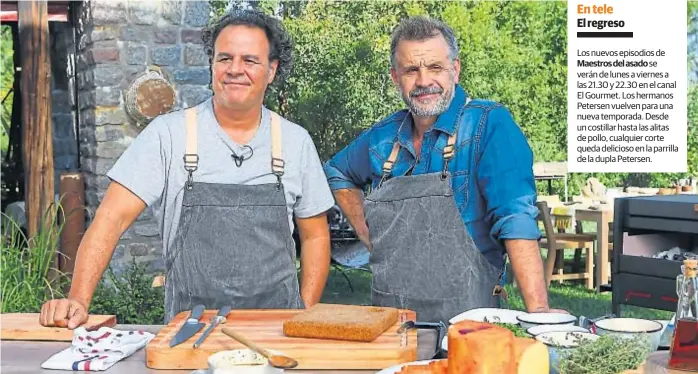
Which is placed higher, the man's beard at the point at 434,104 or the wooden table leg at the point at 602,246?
the man's beard at the point at 434,104

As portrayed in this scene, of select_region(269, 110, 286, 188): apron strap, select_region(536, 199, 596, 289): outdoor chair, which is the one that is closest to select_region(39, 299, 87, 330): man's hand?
select_region(269, 110, 286, 188): apron strap

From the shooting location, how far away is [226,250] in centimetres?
269

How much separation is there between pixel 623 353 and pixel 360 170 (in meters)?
1.55

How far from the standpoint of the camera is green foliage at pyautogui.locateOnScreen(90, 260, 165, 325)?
5680mm

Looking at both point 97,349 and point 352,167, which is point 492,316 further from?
point 352,167

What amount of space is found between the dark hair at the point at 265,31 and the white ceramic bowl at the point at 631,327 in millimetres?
1380

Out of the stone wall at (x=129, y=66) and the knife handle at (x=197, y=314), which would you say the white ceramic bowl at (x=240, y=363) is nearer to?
the knife handle at (x=197, y=314)

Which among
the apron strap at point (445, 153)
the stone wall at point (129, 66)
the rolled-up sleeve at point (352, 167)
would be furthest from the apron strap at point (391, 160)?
the stone wall at point (129, 66)

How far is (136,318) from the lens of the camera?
18.7 ft

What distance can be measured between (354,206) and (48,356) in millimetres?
1380

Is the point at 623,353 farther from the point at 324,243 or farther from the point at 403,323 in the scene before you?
the point at 324,243

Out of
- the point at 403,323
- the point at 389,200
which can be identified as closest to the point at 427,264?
the point at 389,200

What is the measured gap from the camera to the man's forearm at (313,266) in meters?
2.83

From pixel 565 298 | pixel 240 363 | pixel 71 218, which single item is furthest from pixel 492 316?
pixel 565 298
